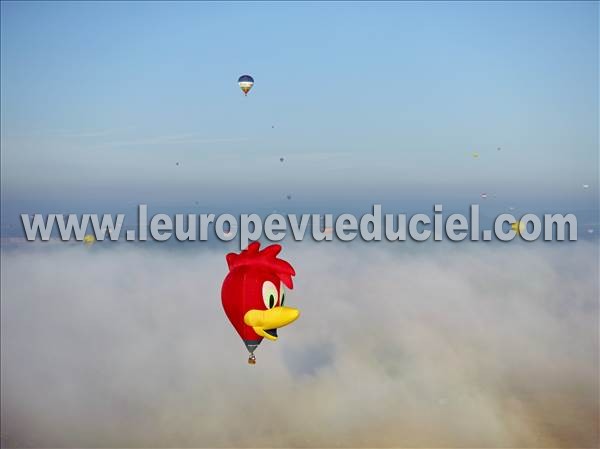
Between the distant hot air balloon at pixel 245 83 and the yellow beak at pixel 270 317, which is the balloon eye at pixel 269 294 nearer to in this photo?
the yellow beak at pixel 270 317

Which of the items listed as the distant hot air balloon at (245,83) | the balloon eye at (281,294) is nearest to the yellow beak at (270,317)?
the balloon eye at (281,294)

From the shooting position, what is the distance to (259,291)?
15742mm

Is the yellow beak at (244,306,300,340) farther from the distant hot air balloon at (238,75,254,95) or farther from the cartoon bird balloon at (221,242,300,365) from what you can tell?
the distant hot air balloon at (238,75,254,95)

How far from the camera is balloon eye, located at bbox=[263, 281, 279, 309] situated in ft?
51.6

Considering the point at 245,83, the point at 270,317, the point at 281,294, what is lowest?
the point at 270,317

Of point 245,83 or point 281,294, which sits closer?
point 281,294

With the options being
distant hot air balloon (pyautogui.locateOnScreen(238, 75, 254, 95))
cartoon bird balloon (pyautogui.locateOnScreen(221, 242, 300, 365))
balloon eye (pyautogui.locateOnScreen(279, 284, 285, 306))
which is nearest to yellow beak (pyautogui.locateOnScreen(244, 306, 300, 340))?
cartoon bird balloon (pyautogui.locateOnScreen(221, 242, 300, 365))

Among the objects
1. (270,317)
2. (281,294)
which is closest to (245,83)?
(281,294)

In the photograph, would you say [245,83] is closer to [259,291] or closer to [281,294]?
[281,294]

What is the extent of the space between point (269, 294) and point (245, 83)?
7.07 metres

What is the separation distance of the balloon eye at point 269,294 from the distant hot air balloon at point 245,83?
22.1 feet

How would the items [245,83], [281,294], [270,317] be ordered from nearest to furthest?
[270,317], [281,294], [245,83]

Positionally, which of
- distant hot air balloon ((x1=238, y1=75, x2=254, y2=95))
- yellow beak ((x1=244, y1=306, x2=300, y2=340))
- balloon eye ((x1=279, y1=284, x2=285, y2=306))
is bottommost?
yellow beak ((x1=244, y1=306, x2=300, y2=340))

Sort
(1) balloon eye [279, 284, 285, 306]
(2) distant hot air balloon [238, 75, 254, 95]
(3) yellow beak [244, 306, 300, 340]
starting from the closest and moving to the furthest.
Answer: (3) yellow beak [244, 306, 300, 340]
(1) balloon eye [279, 284, 285, 306]
(2) distant hot air balloon [238, 75, 254, 95]
